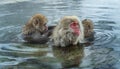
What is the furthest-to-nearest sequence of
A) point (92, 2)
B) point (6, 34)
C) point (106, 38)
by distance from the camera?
point (92, 2), point (6, 34), point (106, 38)

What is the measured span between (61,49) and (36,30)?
39.0 inches

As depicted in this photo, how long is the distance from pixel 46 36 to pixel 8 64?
1812mm

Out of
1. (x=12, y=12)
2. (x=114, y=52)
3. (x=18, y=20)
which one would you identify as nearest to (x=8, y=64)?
(x=114, y=52)

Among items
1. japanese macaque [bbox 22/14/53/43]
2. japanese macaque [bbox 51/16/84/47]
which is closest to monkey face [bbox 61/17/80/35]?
japanese macaque [bbox 51/16/84/47]

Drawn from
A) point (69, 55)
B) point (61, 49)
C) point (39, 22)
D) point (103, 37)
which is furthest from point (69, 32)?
point (103, 37)

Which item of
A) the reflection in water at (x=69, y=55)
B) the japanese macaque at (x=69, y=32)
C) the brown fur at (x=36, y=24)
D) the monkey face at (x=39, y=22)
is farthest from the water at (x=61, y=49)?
the monkey face at (x=39, y=22)

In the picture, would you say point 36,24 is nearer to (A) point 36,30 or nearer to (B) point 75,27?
(A) point 36,30

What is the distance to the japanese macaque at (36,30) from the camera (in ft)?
24.8

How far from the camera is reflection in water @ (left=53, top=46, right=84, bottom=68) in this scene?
231 inches

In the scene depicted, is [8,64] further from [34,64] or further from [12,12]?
[12,12]

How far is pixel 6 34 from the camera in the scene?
26.7ft

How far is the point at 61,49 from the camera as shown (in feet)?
22.6

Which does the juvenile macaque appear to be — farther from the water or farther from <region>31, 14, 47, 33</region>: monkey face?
the water

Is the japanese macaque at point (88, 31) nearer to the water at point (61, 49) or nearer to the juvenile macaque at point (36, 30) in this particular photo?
the water at point (61, 49)
